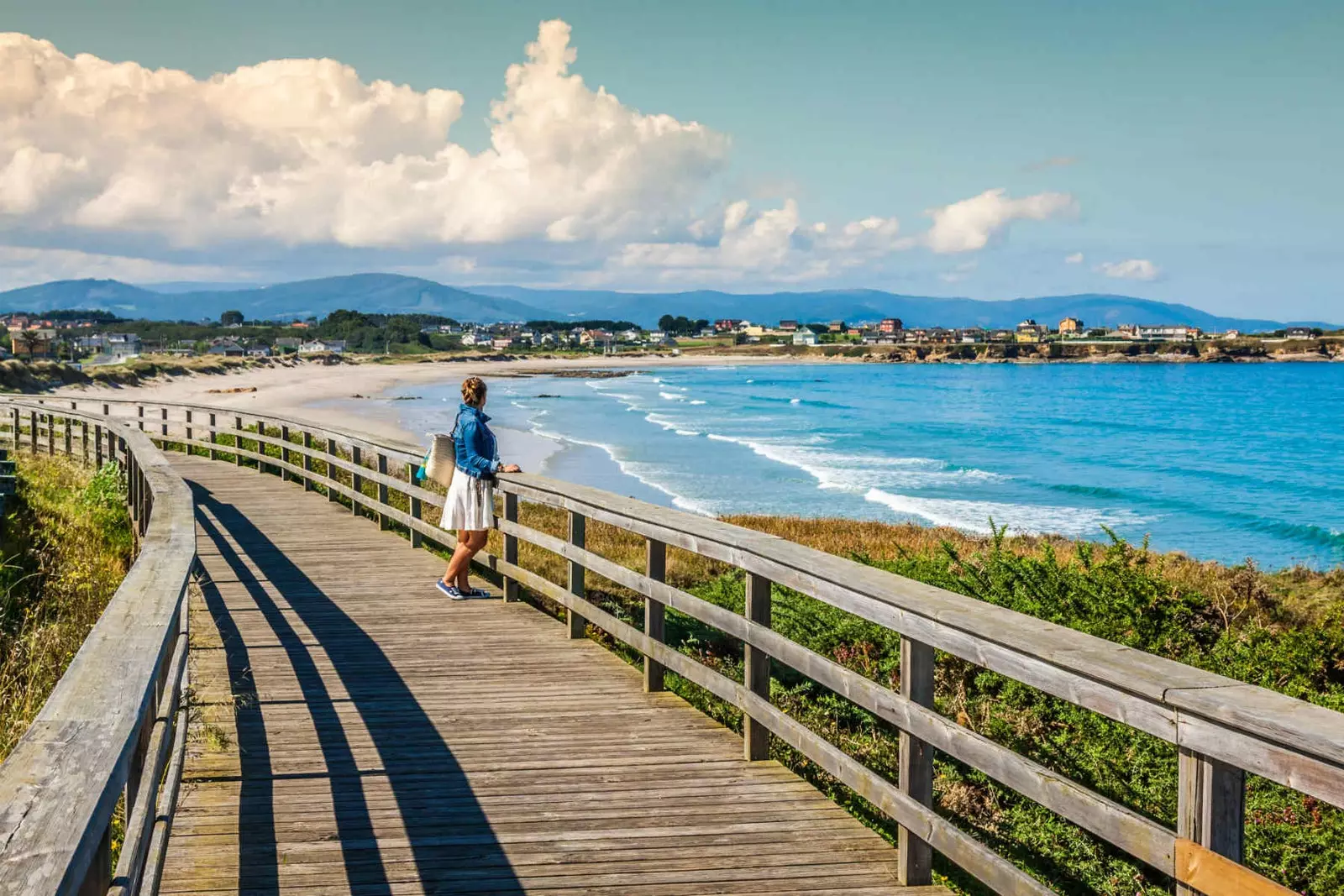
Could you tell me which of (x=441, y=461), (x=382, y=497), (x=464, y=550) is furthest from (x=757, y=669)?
(x=382, y=497)

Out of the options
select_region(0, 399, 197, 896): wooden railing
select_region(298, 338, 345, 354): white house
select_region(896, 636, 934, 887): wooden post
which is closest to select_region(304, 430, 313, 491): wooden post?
select_region(0, 399, 197, 896): wooden railing

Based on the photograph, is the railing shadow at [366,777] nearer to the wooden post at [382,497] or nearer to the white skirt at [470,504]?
the white skirt at [470,504]

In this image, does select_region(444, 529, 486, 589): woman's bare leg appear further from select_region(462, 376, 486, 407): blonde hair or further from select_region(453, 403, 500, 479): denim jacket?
select_region(462, 376, 486, 407): blonde hair

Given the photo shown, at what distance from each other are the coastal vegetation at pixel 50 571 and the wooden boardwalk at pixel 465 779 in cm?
89

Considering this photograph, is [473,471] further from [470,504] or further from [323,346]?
[323,346]

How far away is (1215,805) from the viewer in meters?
2.64

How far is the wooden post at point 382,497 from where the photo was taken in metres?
12.6

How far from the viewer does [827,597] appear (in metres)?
4.48

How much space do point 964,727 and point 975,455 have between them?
4360 cm

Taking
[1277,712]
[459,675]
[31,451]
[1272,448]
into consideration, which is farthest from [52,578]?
[1272,448]

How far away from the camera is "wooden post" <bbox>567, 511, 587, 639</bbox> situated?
7332 millimetres

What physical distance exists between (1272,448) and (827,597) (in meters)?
55.9

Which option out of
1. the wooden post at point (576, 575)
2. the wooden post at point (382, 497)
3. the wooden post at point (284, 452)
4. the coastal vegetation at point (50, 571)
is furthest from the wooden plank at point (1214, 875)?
the wooden post at point (284, 452)

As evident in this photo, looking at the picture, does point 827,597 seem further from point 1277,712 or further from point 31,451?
point 31,451
